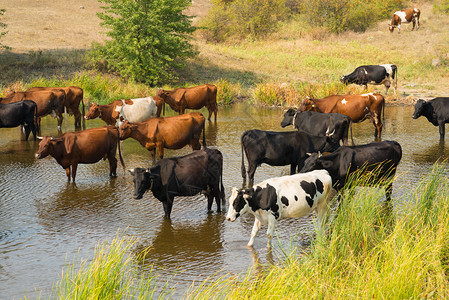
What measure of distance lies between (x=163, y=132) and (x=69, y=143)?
2.33 metres

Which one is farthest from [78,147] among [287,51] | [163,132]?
[287,51]

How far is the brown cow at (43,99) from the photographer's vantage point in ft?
61.3

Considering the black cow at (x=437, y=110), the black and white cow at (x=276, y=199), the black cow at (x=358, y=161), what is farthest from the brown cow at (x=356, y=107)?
the black and white cow at (x=276, y=199)

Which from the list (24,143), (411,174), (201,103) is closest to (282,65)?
(201,103)

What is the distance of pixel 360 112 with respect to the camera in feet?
55.9

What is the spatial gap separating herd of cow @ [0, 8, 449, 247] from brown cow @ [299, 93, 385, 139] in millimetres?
30

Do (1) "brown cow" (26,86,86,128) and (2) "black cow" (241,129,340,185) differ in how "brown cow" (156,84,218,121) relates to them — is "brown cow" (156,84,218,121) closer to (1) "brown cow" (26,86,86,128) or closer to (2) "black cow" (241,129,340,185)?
(1) "brown cow" (26,86,86,128)

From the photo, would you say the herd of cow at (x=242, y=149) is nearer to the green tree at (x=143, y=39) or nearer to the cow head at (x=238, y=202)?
the cow head at (x=238, y=202)

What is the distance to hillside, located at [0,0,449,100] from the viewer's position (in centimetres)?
2975

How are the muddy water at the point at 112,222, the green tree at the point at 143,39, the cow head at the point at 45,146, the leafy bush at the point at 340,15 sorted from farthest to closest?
the leafy bush at the point at 340,15
the green tree at the point at 143,39
the cow head at the point at 45,146
the muddy water at the point at 112,222

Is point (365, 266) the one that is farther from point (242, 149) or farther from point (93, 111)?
point (93, 111)

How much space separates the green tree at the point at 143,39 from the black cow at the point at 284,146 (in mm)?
16096

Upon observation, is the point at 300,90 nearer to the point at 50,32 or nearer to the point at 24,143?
the point at 24,143

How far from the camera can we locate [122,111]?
17.1m
